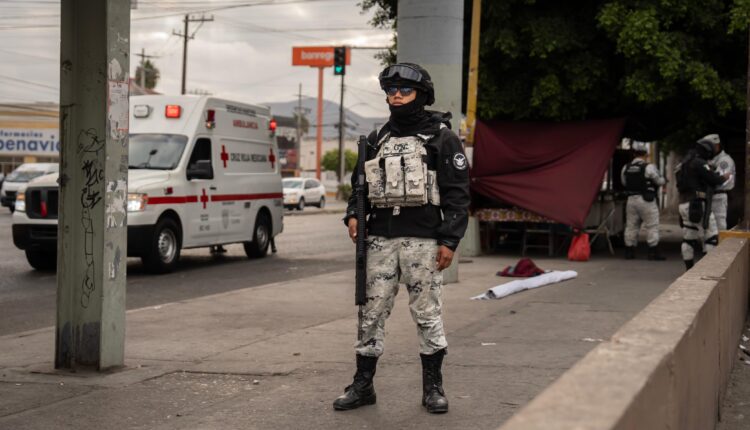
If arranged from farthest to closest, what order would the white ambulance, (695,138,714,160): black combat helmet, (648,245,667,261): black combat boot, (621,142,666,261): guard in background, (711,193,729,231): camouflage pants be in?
1. (648,245,667,261): black combat boot
2. (621,142,666,261): guard in background
3. the white ambulance
4. (711,193,729,231): camouflage pants
5. (695,138,714,160): black combat helmet

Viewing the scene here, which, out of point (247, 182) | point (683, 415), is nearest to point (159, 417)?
point (683, 415)

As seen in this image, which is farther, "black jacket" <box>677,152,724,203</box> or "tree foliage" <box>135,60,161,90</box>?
"tree foliage" <box>135,60,161,90</box>

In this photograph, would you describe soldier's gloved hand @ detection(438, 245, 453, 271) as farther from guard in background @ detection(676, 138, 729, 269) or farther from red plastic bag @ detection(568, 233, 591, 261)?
red plastic bag @ detection(568, 233, 591, 261)

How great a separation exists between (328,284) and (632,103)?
7388 mm

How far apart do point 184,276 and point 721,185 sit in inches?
293

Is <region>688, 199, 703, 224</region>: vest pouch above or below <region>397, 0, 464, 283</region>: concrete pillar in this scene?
below

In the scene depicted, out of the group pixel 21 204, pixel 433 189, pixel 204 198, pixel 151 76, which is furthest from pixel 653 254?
pixel 151 76

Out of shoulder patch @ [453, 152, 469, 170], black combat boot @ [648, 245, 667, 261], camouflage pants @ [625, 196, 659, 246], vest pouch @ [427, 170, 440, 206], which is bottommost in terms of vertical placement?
black combat boot @ [648, 245, 667, 261]

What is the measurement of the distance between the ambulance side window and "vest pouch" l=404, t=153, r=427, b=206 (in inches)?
389

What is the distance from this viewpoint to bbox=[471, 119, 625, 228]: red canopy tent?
1720 cm

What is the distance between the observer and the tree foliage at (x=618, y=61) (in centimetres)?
1584

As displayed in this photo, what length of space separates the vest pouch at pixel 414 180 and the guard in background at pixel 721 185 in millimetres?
8790

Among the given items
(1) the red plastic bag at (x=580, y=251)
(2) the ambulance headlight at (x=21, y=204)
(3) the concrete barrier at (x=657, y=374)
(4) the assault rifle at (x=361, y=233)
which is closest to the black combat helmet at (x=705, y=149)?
(1) the red plastic bag at (x=580, y=251)

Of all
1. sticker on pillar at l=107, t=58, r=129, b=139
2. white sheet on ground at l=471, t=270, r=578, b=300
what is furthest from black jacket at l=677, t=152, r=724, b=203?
sticker on pillar at l=107, t=58, r=129, b=139
